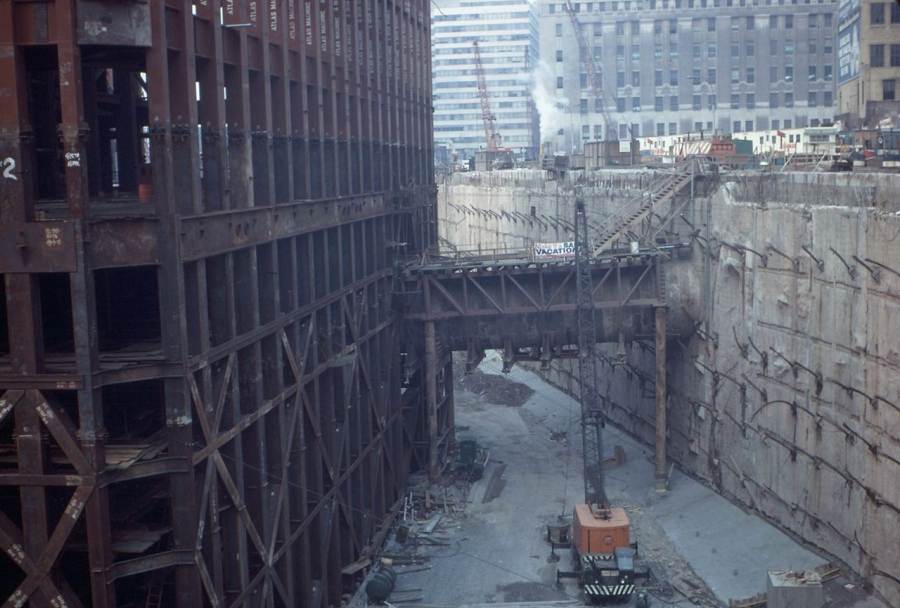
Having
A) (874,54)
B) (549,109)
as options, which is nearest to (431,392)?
(874,54)

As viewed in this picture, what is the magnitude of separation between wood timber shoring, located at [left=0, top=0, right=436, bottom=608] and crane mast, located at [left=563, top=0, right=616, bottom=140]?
4216 inches

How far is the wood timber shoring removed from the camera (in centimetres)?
1786

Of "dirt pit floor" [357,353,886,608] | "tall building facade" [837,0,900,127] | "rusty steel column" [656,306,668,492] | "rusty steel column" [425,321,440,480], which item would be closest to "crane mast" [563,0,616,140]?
"tall building facade" [837,0,900,127]

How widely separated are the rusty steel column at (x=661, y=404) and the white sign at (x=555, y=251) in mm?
4097

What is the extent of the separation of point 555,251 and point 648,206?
15.4 ft

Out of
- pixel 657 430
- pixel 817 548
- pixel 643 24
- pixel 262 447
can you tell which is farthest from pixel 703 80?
pixel 262 447

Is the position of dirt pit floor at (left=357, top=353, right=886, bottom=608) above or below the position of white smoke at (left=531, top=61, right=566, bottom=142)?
below

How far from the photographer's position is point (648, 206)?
149 ft

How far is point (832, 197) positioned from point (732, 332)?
7754mm

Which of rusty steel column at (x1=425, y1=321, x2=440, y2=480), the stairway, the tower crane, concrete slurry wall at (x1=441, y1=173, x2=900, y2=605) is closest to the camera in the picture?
concrete slurry wall at (x1=441, y1=173, x2=900, y2=605)

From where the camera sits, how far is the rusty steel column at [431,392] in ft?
139

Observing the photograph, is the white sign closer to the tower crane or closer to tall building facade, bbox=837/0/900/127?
the tower crane

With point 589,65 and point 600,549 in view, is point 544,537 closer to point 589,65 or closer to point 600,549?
point 600,549

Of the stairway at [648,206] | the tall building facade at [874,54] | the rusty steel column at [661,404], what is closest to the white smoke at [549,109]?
the tall building facade at [874,54]
